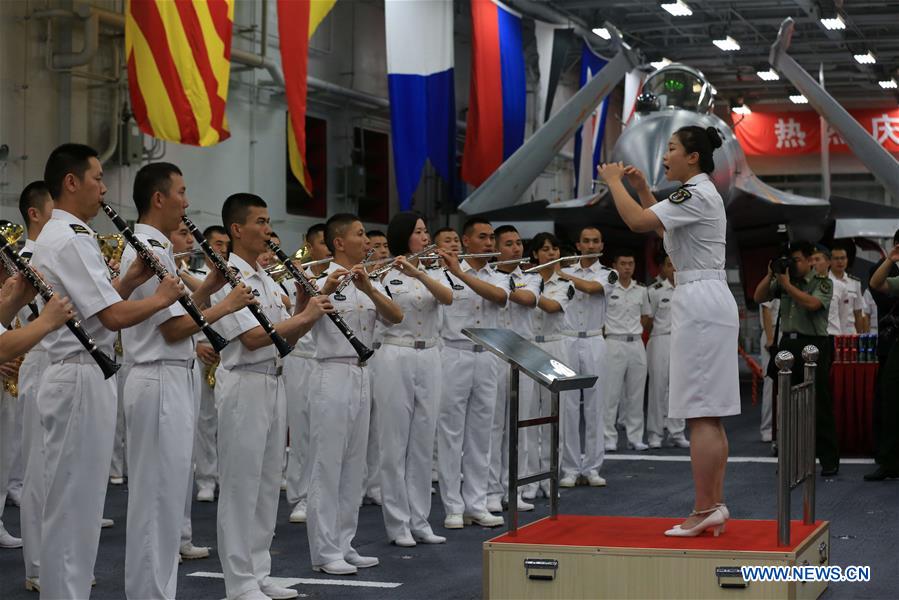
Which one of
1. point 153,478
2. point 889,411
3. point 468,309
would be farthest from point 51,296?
point 889,411

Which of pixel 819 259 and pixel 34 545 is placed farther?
pixel 819 259

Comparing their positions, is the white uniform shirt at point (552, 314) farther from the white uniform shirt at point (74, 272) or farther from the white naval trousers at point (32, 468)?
the white uniform shirt at point (74, 272)

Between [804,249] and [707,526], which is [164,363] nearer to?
[707,526]

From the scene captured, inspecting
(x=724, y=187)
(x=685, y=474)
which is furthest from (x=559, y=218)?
(x=685, y=474)

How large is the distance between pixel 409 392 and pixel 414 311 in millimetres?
433

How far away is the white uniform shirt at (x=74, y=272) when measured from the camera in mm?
3863

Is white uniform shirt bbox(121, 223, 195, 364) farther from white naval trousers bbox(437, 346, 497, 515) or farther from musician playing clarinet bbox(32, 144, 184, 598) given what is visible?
white naval trousers bbox(437, 346, 497, 515)

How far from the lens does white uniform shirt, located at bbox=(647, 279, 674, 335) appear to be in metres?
10.6

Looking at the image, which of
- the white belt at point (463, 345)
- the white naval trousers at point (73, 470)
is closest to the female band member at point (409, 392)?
the white belt at point (463, 345)

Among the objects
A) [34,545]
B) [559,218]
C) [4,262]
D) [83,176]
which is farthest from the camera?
[559,218]

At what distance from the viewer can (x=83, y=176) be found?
4066 millimetres

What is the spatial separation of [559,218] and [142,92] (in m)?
6.02

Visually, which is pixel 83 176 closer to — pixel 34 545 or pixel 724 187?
pixel 34 545

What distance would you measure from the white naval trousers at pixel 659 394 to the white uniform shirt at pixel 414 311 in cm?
450
